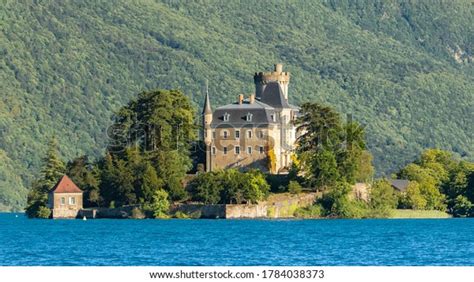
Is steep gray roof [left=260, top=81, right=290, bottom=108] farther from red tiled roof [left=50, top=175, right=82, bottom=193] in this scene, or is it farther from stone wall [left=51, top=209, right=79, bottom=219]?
stone wall [left=51, top=209, right=79, bottom=219]

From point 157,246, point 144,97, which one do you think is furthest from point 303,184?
point 157,246

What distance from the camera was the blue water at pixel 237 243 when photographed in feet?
254

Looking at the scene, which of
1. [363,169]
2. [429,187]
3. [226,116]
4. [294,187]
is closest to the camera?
[294,187]

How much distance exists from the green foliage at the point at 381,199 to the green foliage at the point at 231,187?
32.8 feet

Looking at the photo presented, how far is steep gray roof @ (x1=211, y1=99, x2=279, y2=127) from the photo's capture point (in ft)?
462

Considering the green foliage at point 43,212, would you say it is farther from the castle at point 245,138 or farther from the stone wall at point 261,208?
the castle at point 245,138

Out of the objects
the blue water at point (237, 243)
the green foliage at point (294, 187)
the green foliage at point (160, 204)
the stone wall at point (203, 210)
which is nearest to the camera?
the blue water at point (237, 243)

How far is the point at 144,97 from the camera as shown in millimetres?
137500

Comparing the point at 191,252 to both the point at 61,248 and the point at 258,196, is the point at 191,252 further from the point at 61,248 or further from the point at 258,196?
the point at 258,196

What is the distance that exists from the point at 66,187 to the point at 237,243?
1778 inches

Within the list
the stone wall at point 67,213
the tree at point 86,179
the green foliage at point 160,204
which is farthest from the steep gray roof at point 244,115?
the stone wall at point 67,213

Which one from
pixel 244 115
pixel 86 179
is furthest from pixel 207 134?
pixel 86 179

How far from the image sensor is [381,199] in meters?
138

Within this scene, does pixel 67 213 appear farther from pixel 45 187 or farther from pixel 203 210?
pixel 203 210
